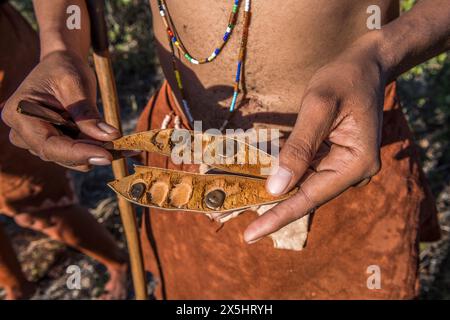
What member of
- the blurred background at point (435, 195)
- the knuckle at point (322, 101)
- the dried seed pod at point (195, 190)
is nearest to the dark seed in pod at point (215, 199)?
the dried seed pod at point (195, 190)

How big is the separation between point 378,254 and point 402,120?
512 mm

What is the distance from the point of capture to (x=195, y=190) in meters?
1.20

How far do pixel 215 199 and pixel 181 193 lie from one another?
12 centimetres

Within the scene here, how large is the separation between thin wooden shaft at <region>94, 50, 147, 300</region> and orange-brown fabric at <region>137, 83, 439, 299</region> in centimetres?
15

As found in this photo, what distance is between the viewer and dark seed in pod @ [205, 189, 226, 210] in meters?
1.13

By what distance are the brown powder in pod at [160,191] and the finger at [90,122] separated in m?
0.18

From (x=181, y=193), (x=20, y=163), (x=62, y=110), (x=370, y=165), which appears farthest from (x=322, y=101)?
(x=20, y=163)

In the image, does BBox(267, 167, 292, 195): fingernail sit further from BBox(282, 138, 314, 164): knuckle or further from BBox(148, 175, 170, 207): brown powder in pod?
BBox(148, 175, 170, 207): brown powder in pod

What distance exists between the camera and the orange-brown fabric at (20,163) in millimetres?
2162

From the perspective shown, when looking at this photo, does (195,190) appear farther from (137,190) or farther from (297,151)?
(297,151)
